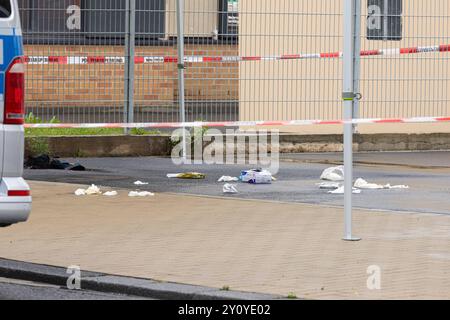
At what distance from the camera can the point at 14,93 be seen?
29.5 ft

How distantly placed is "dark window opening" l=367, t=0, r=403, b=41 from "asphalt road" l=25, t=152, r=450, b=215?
1684 millimetres

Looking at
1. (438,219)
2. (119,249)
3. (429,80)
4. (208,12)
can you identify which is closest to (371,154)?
(429,80)

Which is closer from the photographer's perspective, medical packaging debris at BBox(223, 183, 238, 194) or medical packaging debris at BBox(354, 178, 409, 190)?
medical packaging debris at BBox(223, 183, 238, 194)

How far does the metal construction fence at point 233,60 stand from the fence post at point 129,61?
13 mm

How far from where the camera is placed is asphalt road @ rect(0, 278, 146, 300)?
8.52 m

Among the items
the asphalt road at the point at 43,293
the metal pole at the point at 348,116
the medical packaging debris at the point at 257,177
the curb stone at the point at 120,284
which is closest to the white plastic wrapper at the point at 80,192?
the medical packaging debris at the point at 257,177

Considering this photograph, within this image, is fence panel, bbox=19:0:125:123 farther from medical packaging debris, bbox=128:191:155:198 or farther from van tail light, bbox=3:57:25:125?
van tail light, bbox=3:57:25:125

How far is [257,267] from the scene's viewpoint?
9336 millimetres

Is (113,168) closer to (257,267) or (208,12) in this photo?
(208,12)

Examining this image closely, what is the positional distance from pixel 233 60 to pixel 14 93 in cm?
961

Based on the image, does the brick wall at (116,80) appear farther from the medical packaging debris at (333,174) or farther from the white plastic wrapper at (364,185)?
the white plastic wrapper at (364,185)

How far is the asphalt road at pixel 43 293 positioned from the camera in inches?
335

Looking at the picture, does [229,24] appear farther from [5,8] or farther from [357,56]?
[5,8]

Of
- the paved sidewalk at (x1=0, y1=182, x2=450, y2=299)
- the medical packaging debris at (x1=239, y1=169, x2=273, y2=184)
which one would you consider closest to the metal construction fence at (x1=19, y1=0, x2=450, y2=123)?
the medical packaging debris at (x1=239, y1=169, x2=273, y2=184)
